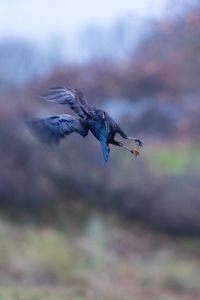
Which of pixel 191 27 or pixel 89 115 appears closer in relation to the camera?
pixel 89 115

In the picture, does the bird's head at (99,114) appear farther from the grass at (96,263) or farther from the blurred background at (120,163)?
the blurred background at (120,163)

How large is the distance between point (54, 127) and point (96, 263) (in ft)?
34.0

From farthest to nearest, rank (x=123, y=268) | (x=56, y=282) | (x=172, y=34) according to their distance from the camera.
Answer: (x=172, y=34)
(x=123, y=268)
(x=56, y=282)

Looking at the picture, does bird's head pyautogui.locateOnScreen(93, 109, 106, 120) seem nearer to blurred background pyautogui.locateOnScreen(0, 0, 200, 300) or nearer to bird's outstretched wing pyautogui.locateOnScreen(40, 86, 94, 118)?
bird's outstretched wing pyautogui.locateOnScreen(40, 86, 94, 118)

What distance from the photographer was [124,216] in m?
18.7

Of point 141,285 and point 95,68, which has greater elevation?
point 95,68

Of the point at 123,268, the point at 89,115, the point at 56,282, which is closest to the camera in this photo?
the point at 89,115

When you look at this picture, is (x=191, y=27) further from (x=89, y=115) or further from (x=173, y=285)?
(x=89, y=115)

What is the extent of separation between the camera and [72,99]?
11.8 ft

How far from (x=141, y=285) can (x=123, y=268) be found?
0.99 m

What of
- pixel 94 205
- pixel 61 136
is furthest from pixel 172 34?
pixel 61 136

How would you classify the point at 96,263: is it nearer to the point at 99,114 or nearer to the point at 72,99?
the point at 72,99

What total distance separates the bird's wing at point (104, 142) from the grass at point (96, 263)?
219 inches

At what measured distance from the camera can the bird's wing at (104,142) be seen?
3.17 m
